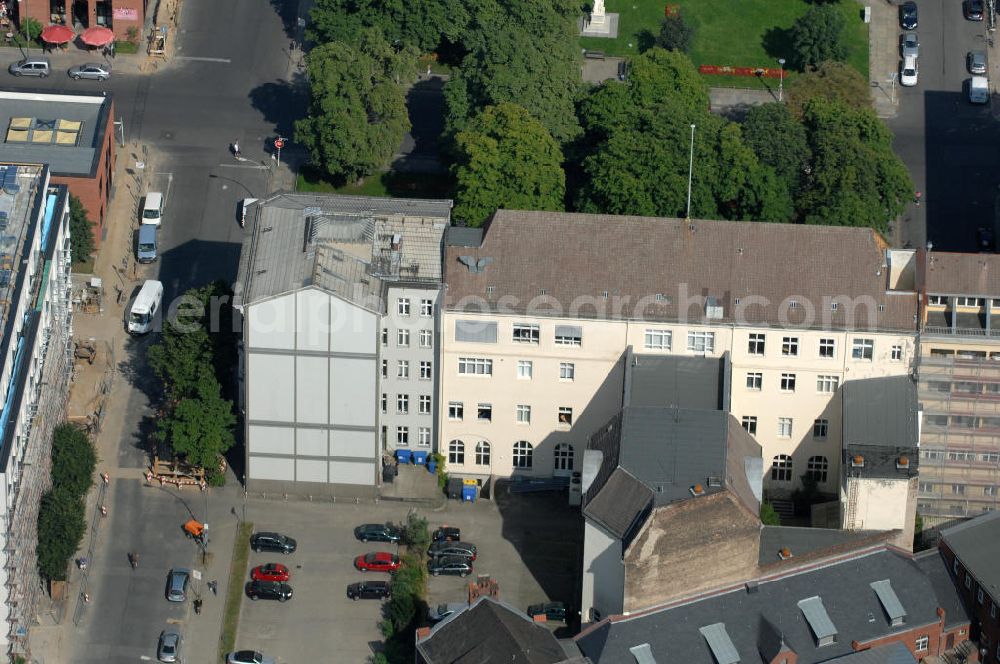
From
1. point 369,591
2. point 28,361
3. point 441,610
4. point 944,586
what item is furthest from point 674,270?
point 28,361

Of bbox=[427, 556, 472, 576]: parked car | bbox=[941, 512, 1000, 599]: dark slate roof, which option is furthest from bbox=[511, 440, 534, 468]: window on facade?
bbox=[941, 512, 1000, 599]: dark slate roof

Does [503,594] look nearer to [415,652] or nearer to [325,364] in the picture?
[415,652]

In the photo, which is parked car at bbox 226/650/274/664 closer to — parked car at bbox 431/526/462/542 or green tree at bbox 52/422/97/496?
parked car at bbox 431/526/462/542

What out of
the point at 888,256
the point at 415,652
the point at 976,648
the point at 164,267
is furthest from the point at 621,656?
the point at 164,267

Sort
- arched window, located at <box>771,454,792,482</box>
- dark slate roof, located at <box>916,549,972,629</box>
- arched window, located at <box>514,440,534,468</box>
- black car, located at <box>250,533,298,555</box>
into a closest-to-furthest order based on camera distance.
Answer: dark slate roof, located at <box>916,549,972,629</box> → black car, located at <box>250,533,298,555</box> → arched window, located at <box>771,454,792,482</box> → arched window, located at <box>514,440,534,468</box>

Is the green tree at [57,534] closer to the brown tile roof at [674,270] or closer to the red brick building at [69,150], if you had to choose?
the brown tile roof at [674,270]

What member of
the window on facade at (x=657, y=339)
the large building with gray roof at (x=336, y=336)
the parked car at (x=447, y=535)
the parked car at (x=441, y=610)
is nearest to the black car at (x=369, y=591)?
the parked car at (x=441, y=610)

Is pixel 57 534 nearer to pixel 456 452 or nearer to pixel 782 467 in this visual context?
pixel 456 452
